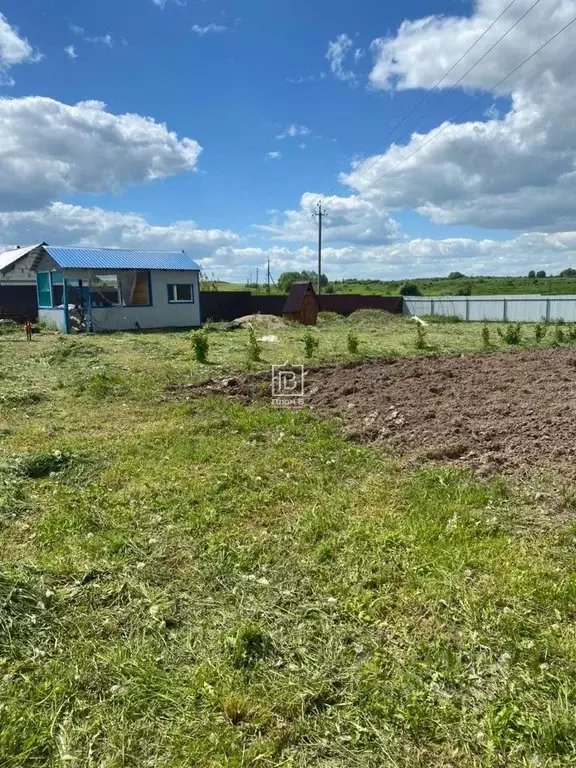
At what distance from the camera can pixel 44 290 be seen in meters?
20.9

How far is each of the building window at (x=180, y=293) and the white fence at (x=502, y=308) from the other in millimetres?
13039

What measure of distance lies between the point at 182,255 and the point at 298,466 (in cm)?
1902

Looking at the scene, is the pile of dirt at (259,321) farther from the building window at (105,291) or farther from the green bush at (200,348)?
the green bush at (200,348)

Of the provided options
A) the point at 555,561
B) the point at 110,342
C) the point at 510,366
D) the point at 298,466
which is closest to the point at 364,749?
the point at 555,561

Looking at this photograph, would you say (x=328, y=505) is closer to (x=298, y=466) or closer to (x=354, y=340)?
(x=298, y=466)

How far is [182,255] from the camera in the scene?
2255 centimetres

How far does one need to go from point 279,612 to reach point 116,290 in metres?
21.5

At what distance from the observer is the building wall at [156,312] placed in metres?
19.4

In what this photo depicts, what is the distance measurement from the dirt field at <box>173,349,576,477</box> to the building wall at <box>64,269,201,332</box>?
11598 mm

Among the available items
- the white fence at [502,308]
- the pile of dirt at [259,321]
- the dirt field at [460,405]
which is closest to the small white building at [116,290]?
the pile of dirt at [259,321]

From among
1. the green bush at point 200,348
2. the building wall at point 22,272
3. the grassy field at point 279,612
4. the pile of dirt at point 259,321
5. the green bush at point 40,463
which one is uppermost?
the building wall at point 22,272

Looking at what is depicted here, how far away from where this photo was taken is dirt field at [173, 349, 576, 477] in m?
5.20

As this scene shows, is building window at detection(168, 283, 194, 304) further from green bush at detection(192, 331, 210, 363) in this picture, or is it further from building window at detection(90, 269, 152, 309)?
green bush at detection(192, 331, 210, 363)

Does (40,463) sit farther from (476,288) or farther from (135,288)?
(476,288)
